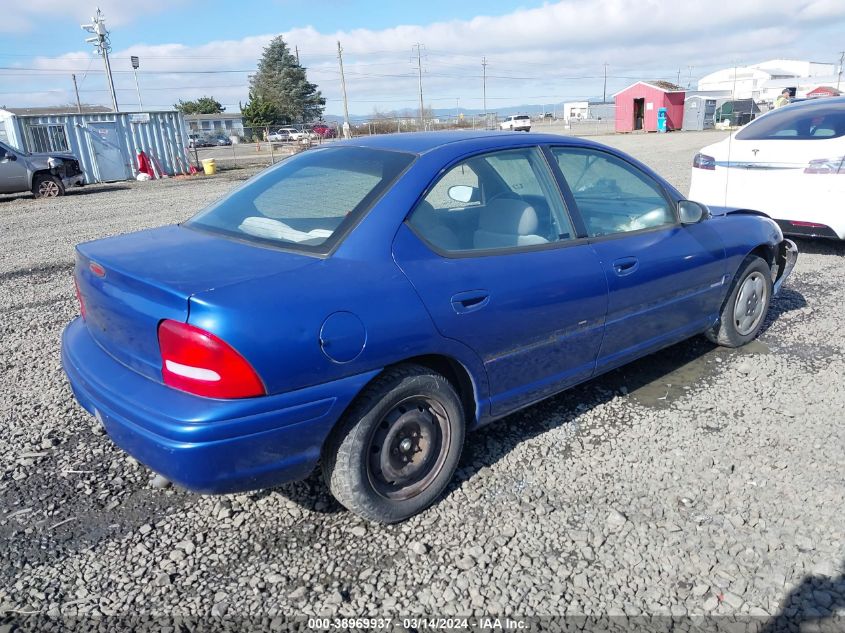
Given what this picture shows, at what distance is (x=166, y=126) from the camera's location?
2391cm

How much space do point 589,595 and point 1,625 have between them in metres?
2.12

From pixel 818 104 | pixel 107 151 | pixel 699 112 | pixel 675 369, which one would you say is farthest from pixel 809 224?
pixel 699 112

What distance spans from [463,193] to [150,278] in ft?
5.40

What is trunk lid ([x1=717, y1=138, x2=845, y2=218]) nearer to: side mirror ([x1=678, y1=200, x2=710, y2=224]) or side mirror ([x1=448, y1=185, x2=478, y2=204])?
side mirror ([x1=678, y1=200, x2=710, y2=224])

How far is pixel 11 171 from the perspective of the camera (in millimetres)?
15695

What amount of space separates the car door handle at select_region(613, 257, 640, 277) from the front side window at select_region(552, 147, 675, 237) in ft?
0.61

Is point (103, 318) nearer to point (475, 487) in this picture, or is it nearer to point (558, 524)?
point (475, 487)

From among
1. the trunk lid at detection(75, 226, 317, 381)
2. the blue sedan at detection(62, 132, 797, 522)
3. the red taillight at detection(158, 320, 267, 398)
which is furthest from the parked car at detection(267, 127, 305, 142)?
the red taillight at detection(158, 320, 267, 398)

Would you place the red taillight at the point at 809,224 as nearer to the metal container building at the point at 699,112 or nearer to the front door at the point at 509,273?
the front door at the point at 509,273

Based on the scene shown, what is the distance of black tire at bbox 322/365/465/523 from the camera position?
8.51ft

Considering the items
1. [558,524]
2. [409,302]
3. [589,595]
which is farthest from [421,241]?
[589,595]

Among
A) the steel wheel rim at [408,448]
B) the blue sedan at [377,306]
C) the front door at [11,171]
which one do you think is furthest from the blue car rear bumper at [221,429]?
the front door at [11,171]

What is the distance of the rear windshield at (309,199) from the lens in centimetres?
282

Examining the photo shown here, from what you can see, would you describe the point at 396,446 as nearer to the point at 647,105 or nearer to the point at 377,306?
the point at 377,306
